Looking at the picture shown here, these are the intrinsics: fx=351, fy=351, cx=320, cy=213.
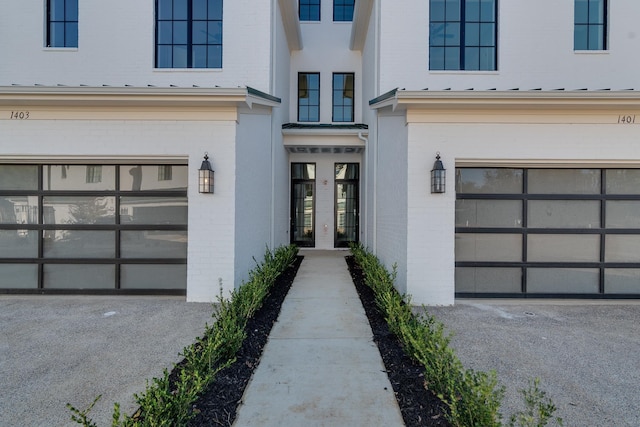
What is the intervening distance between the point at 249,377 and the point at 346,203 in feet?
26.5

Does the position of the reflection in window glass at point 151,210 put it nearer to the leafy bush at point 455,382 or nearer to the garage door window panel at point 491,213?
the leafy bush at point 455,382

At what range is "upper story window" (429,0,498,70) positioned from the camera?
23.6 feet

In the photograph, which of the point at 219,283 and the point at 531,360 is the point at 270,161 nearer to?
the point at 219,283

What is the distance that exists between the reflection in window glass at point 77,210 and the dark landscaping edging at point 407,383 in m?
5.00

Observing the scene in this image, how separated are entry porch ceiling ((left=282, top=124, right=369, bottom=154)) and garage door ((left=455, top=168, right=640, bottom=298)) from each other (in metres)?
3.97

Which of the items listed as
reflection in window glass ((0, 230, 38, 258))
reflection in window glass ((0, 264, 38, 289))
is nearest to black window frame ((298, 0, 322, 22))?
reflection in window glass ((0, 230, 38, 258))

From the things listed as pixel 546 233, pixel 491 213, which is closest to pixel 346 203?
pixel 491 213

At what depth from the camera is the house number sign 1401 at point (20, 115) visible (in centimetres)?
595

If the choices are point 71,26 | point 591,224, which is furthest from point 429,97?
point 71,26

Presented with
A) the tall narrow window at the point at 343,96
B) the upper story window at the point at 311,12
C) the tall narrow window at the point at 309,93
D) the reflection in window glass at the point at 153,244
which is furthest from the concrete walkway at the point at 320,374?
the upper story window at the point at 311,12

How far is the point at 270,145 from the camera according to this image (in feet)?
26.1

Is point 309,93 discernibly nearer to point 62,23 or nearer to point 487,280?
point 62,23

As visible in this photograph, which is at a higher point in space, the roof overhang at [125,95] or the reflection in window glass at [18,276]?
the roof overhang at [125,95]

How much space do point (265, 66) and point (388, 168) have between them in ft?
10.5
